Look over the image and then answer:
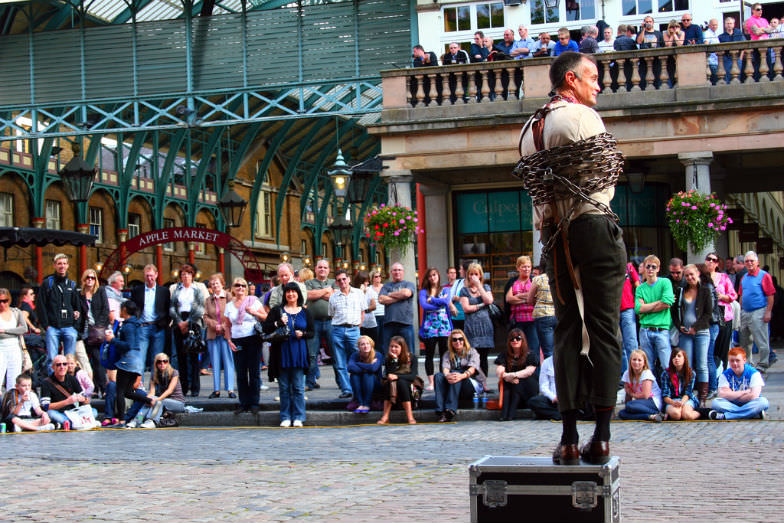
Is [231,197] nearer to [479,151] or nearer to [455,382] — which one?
[479,151]

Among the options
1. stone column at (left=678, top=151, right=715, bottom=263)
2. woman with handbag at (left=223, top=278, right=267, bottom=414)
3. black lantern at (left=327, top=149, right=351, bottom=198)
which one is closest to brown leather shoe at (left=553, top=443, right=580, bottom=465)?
woman with handbag at (left=223, top=278, right=267, bottom=414)

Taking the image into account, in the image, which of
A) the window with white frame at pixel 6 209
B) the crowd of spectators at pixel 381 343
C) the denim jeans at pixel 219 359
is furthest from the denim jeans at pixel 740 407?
the window with white frame at pixel 6 209

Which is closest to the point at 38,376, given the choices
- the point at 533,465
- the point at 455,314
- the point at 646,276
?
the point at 455,314

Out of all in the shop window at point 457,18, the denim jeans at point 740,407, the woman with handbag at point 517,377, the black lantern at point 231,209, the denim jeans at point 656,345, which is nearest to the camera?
the denim jeans at point 740,407

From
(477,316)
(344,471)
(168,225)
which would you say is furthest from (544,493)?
(168,225)

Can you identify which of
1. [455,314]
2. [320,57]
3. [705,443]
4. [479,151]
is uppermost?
[320,57]

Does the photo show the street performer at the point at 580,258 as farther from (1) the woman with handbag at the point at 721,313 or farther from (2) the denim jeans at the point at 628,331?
(1) the woman with handbag at the point at 721,313

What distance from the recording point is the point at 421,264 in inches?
888

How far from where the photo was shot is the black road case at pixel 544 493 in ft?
15.2

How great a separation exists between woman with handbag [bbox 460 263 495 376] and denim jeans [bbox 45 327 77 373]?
5435mm

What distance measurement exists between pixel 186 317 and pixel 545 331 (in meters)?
5.16

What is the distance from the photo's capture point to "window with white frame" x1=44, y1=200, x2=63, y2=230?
1531 inches

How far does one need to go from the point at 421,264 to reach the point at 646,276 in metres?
9.57

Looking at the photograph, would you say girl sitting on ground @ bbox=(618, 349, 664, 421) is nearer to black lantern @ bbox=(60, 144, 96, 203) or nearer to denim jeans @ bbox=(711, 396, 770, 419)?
denim jeans @ bbox=(711, 396, 770, 419)
